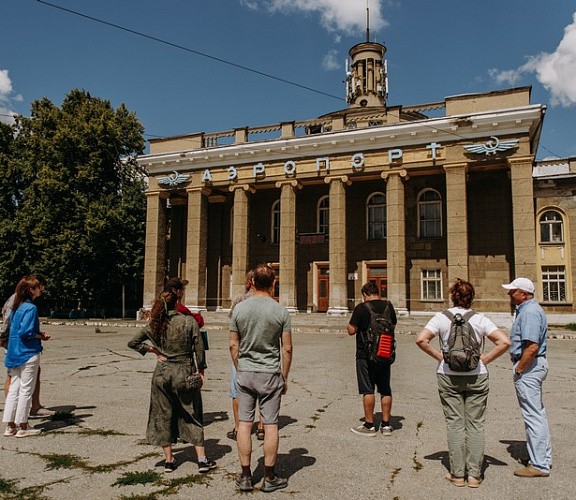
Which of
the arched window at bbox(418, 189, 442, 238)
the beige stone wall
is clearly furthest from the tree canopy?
the beige stone wall

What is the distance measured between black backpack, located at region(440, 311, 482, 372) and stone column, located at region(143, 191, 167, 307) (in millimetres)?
27726

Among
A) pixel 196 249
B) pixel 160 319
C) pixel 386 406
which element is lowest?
pixel 386 406

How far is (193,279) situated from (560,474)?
26.6m

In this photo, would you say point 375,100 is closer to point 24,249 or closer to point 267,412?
point 24,249

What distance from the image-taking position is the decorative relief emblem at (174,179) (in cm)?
3097

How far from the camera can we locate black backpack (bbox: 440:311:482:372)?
434 centimetres

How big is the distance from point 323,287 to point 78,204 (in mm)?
16292

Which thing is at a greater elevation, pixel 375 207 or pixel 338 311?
pixel 375 207

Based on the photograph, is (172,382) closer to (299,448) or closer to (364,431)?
(299,448)

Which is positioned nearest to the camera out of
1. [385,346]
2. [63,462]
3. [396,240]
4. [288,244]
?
[63,462]

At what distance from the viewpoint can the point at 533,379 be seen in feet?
15.2

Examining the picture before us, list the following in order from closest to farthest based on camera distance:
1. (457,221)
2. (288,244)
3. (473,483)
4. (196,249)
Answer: (473,483)
(457,221)
(288,244)
(196,249)

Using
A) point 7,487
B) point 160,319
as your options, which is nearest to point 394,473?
point 160,319

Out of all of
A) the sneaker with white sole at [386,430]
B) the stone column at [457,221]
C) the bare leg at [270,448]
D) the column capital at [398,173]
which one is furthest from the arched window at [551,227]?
the bare leg at [270,448]
